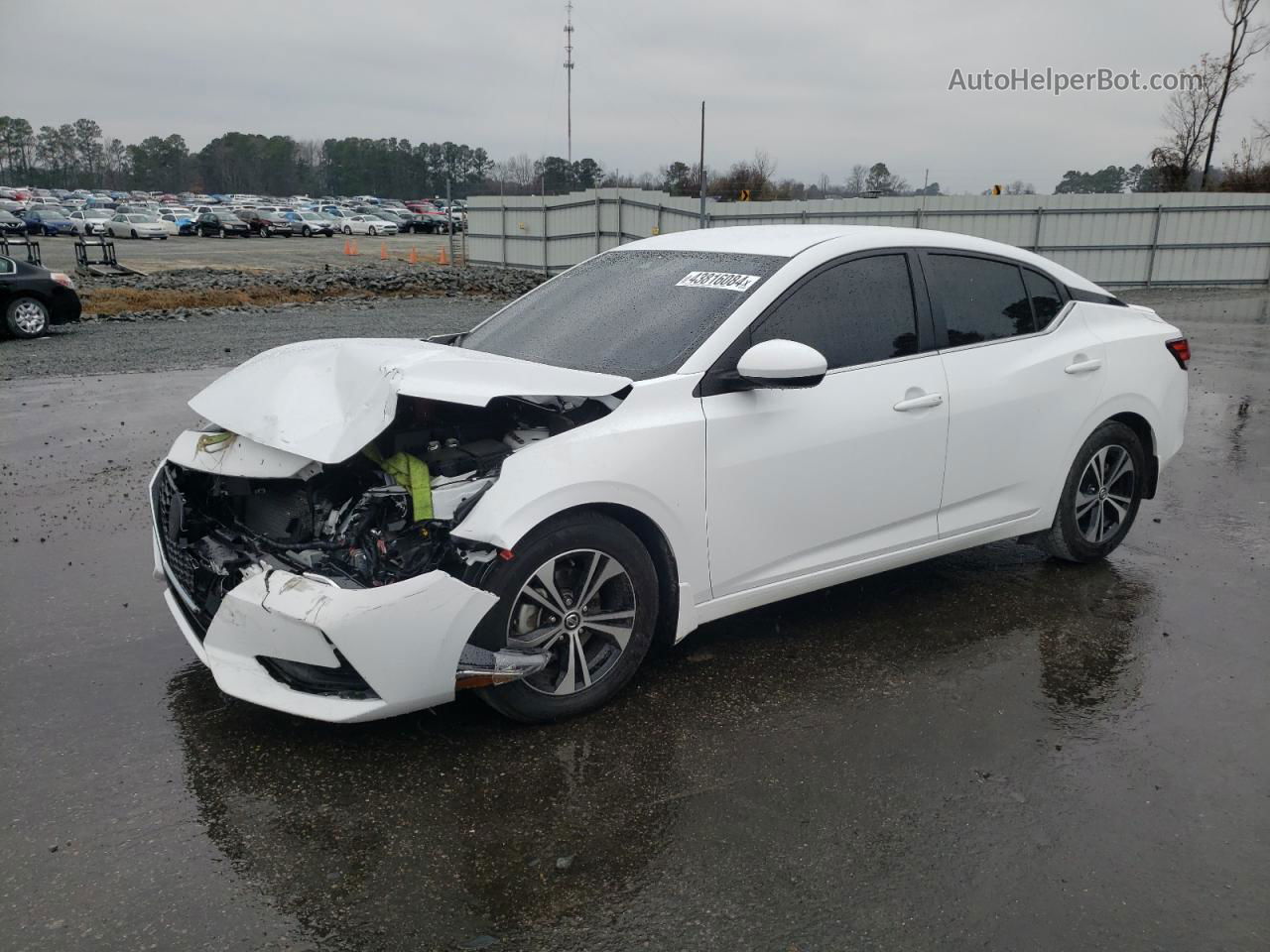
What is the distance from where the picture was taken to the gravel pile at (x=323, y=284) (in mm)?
24375

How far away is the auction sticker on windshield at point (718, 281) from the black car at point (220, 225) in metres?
57.8

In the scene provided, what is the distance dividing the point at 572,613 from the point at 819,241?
6.76ft

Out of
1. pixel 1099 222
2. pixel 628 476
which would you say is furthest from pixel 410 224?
pixel 628 476

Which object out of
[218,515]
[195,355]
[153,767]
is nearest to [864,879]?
[153,767]

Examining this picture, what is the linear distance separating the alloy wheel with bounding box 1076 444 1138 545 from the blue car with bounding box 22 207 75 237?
6040 centimetres

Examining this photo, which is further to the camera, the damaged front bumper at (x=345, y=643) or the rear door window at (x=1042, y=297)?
the rear door window at (x=1042, y=297)

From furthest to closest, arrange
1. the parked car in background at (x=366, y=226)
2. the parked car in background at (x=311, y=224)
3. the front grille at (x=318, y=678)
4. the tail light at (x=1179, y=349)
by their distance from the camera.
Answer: the parked car in background at (x=366, y=226)
the parked car in background at (x=311, y=224)
the tail light at (x=1179, y=349)
the front grille at (x=318, y=678)

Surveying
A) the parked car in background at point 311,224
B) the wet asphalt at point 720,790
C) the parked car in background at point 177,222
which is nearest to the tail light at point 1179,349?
the wet asphalt at point 720,790

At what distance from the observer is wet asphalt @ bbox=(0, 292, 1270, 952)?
9.45ft

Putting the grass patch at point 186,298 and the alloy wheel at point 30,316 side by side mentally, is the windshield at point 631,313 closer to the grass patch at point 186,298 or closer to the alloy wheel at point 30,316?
the alloy wheel at point 30,316

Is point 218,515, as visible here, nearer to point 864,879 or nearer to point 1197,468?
point 864,879

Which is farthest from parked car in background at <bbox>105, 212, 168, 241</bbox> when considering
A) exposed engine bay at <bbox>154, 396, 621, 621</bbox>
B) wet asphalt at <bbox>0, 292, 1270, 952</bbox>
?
exposed engine bay at <bbox>154, 396, 621, 621</bbox>

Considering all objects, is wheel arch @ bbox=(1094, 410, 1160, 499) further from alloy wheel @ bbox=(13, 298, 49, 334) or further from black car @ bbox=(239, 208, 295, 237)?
black car @ bbox=(239, 208, 295, 237)

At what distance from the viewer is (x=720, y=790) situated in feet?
11.5
